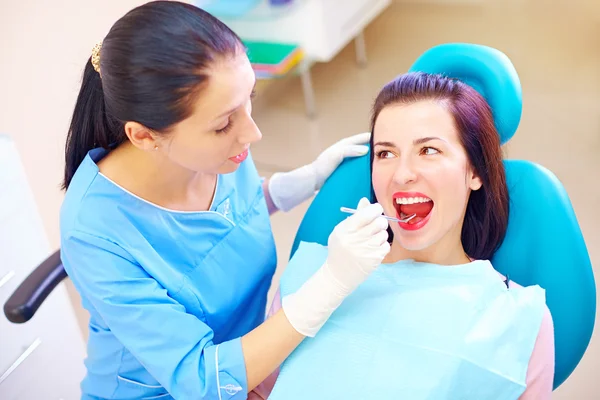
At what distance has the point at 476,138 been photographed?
1.36 m

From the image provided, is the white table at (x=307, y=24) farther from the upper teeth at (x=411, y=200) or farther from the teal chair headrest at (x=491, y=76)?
the upper teeth at (x=411, y=200)

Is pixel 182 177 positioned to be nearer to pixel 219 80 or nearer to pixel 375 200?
pixel 219 80

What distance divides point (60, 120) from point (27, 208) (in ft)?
2.69

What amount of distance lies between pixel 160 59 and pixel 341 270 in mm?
479

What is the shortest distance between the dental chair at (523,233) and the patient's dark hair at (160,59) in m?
0.48

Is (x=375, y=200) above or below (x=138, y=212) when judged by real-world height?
below

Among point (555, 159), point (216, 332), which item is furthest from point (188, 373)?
point (555, 159)

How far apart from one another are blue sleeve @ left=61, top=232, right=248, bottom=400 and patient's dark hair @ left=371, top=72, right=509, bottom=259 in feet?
1.82

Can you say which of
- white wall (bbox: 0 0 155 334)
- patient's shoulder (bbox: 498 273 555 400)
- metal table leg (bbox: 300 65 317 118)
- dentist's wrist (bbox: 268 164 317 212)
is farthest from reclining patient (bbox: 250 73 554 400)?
metal table leg (bbox: 300 65 317 118)

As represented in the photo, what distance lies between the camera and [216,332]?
147 cm

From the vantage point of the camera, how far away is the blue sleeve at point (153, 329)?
4.07ft

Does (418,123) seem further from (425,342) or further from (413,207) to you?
(425,342)

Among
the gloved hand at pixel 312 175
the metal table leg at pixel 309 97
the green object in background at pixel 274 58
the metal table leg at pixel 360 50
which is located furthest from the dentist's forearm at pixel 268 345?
the metal table leg at pixel 360 50

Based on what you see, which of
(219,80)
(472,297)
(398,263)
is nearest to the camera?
(219,80)
